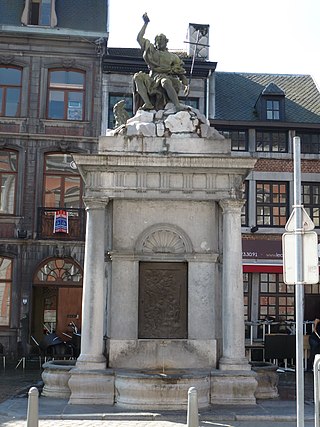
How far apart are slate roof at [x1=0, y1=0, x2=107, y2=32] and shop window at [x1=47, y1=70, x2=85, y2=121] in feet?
7.11

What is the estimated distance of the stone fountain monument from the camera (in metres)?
11.6

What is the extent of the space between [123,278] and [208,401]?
2621 mm

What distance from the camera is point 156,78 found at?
13.0 meters

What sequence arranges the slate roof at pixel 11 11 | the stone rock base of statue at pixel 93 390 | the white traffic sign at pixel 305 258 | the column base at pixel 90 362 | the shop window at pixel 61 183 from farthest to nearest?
the slate roof at pixel 11 11
the shop window at pixel 61 183
the column base at pixel 90 362
the stone rock base of statue at pixel 93 390
the white traffic sign at pixel 305 258

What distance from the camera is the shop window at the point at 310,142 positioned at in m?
26.5

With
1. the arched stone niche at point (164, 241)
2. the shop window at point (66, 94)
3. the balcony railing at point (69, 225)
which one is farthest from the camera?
the shop window at point (66, 94)

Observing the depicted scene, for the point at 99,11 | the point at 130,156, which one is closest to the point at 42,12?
the point at 99,11

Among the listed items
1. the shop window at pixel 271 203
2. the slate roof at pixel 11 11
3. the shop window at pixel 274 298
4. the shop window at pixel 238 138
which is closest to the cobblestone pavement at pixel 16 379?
the shop window at pixel 274 298

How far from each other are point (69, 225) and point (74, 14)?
8975 mm

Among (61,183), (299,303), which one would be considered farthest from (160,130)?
(61,183)

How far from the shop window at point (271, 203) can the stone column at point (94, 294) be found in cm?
1527

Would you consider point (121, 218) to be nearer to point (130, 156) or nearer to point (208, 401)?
point (130, 156)

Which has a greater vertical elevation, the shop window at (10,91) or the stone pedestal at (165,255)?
the shop window at (10,91)

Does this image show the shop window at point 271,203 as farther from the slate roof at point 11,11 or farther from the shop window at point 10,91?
the slate roof at point 11,11
